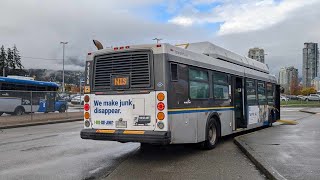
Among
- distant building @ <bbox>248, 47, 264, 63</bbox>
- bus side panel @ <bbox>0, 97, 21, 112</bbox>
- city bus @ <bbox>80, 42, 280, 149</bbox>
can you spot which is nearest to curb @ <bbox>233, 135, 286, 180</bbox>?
city bus @ <bbox>80, 42, 280, 149</bbox>

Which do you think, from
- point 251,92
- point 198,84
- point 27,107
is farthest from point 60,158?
point 27,107

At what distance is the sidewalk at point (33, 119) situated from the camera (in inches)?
881

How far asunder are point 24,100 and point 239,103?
50.2 feet

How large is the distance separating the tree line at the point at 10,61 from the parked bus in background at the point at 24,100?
74.2 metres

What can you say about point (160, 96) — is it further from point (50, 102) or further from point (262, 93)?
point (50, 102)

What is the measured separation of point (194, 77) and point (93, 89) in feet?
9.10

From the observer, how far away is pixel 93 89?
10516 millimetres

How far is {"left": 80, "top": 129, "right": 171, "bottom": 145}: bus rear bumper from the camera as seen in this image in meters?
9.15

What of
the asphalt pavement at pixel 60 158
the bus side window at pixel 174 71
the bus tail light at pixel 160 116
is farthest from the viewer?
the bus side window at pixel 174 71

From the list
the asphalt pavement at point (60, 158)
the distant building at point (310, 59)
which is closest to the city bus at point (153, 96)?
the asphalt pavement at point (60, 158)

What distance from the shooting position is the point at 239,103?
14820 mm

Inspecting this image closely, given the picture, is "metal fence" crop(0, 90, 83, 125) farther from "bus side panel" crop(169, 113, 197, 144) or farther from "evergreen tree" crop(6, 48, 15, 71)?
"evergreen tree" crop(6, 48, 15, 71)

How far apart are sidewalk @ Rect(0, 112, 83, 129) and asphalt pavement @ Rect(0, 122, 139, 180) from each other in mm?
8892

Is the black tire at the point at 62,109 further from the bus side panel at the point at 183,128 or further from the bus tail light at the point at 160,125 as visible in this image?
the bus tail light at the point at 160,125
